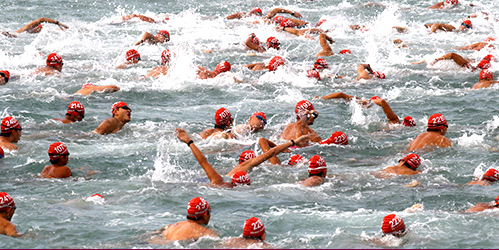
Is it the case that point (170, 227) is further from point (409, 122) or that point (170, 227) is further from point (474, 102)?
point (474, 102)

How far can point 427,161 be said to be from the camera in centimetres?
1329

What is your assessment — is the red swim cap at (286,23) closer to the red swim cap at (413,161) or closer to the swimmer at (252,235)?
the red swim cap at (413,161)

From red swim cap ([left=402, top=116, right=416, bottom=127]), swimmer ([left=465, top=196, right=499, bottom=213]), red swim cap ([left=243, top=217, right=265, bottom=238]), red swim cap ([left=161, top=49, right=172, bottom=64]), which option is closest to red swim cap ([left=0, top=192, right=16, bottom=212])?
red swim cap ([left=243, top=217, right=265, bottom=238])

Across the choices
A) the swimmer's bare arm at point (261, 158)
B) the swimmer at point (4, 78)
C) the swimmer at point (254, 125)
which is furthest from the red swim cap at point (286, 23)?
the swimmer's bare arm at point (261, 158)

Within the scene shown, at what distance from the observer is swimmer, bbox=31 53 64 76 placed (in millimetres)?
20047

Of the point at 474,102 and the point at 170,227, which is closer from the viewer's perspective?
the point at 170,227

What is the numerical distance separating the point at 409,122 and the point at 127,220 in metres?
7.96

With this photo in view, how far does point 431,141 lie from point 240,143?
3623 mm

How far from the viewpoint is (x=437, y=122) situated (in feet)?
45.9

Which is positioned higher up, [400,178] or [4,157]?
[4,157]

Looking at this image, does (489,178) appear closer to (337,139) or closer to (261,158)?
(337,139)

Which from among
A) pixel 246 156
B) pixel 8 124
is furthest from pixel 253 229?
pixel 8 124

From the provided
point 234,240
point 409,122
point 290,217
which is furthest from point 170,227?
point 409,122

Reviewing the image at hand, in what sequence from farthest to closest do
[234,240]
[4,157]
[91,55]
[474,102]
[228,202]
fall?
[91,55]
[474,102]
[4,157]
[228,202]
[234,240]
